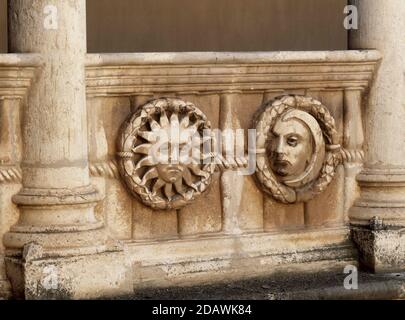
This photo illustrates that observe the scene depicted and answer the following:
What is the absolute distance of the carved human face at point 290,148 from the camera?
9398 mm

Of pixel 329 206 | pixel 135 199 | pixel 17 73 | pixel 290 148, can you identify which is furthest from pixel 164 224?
pixel 17 73

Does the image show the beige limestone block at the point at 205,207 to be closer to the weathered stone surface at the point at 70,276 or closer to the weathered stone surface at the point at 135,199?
the weathered stone surface at the point at 135,199

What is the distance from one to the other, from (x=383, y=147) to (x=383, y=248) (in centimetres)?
61

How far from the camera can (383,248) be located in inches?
377

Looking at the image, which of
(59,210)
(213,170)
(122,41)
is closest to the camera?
(59,210)

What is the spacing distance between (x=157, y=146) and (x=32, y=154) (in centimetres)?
74

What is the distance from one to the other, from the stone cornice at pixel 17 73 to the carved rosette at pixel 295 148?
57.2 inches

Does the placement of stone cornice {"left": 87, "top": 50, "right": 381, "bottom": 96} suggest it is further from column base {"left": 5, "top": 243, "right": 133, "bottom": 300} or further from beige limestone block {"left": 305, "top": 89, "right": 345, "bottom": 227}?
column base {"left": 5, "top": 243, "right": 133, "bottom": 300}

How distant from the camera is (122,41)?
37.9ft

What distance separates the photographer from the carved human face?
9398 mm

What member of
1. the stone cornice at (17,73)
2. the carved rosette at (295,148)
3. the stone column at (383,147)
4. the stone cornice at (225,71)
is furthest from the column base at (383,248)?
the stone cornice at (17,73)

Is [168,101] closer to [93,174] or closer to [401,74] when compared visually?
[93,174]
